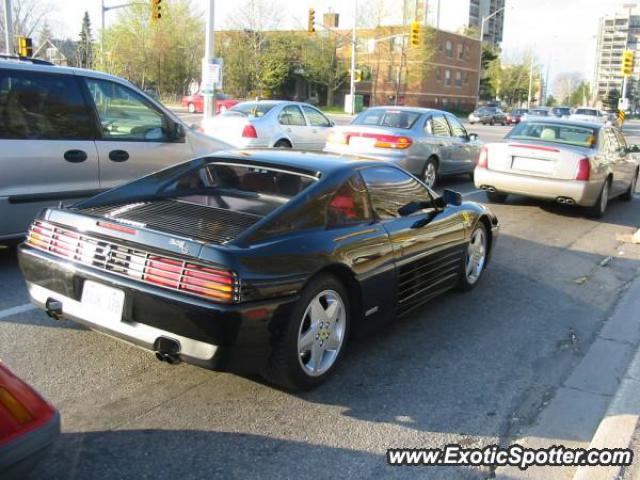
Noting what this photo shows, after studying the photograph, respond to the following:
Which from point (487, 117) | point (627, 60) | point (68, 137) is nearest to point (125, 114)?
point (68, 137)

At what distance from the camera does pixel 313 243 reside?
12.8 feet

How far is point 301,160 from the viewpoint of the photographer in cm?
468

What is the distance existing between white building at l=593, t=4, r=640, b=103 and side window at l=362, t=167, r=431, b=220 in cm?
9835

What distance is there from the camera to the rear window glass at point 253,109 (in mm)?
14414

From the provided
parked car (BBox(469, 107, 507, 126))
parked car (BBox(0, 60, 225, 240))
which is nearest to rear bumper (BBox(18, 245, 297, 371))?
parked car (BBox(0, 60, 225, 240))

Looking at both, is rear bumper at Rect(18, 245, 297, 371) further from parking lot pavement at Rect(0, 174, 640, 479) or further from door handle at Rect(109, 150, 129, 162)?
door handle at Rect(109, 150, 129, 162)

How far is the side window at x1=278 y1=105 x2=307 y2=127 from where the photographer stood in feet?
48.0

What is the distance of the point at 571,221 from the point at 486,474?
7.80 meters

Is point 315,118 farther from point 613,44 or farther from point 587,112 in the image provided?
point 613,44

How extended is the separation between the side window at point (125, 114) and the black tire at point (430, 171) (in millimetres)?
5889

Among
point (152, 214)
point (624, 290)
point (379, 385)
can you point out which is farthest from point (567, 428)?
point (624, 290)

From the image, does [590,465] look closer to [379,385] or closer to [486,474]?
[486,474]

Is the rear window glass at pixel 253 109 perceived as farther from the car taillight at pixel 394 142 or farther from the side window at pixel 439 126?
the side window at pixel 439 126

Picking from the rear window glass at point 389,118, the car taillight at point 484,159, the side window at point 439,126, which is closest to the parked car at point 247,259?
the car taillight at point 484,159
